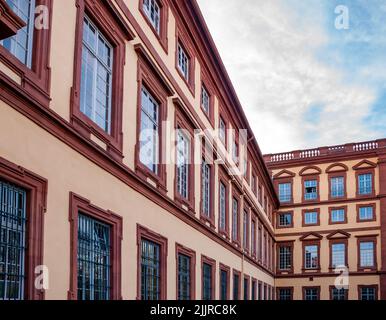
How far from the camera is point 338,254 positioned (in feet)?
150

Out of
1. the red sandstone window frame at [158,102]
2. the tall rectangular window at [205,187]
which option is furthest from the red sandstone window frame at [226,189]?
the red sandstone window frame at [158,102]

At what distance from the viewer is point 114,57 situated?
13.0 m

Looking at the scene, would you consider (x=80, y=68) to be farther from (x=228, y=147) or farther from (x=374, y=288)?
(x=374, y=288)

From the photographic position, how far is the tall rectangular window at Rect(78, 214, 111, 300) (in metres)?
10.8

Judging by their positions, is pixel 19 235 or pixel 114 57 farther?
pixel 114 57

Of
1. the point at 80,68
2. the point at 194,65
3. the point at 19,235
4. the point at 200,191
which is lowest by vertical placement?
the point at 19,235

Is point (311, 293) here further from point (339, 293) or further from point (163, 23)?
point (163, 23)

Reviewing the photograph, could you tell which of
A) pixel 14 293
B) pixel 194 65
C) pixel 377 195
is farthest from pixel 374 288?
pixel 14 293

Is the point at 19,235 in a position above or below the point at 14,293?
above

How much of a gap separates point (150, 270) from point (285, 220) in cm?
3412

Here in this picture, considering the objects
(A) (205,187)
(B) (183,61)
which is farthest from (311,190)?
(B) (183,61)

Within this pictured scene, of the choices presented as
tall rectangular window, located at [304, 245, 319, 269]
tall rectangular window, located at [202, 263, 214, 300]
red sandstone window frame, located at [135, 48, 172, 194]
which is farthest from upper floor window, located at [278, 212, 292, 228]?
red sandstone window frame, located at [135, 48, 172, 194]

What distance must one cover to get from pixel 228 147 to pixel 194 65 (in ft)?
23.8

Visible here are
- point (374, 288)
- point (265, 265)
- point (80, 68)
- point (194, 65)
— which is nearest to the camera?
point (80, 68)
